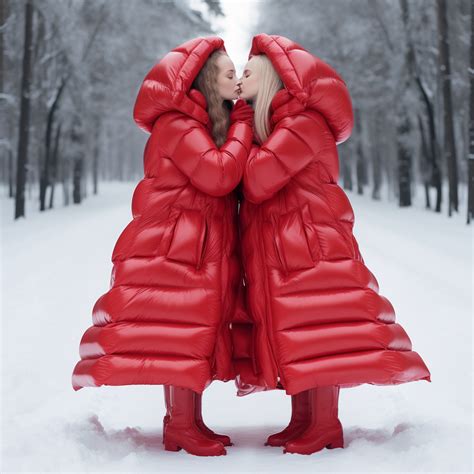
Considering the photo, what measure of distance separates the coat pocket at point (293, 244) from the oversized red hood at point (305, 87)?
56 cm

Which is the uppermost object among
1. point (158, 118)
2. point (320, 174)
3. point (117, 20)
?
point (117, 20)

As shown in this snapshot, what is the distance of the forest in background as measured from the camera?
800 inches

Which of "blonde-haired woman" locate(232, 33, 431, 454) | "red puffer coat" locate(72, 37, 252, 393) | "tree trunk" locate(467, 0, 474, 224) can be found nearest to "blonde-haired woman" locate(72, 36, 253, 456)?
"red puffer coat" locate(72, 37, 252, 393)

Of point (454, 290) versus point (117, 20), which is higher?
point (117, 20)

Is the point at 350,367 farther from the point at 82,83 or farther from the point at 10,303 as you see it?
the point at 82,83

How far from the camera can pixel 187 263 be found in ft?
13.5

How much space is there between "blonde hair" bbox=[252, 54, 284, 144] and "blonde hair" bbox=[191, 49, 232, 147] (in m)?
0.20

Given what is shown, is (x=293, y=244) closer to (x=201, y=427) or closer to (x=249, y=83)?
(x=249, y=83)

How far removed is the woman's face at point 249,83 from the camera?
14.1 ft

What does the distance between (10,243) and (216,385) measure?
1012cm

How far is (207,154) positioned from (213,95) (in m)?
0.51

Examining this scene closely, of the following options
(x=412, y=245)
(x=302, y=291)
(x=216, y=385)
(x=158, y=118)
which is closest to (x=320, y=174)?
(x=302, y=291)

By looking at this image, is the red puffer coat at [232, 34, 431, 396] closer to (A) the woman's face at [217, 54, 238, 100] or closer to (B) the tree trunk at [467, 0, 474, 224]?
(A) the woman's face at [217, 54, 238, 100]

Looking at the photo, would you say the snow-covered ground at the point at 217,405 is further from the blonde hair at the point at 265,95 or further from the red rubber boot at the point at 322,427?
the blonde hair at the point at 265,95
